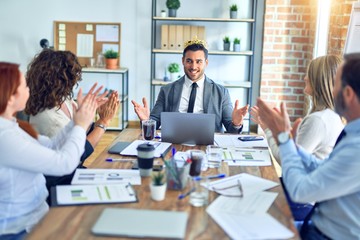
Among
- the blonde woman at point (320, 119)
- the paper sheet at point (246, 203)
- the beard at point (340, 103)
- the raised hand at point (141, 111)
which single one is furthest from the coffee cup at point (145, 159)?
the raised hand at point (141, 111)

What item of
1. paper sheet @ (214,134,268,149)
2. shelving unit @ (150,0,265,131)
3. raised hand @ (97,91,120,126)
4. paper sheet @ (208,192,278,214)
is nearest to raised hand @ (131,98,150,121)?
raised hand @ (97,91,120,126)

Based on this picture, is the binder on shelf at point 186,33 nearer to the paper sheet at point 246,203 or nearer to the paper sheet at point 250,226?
the paper sheet at point 246,203

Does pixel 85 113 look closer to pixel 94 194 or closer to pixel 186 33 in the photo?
pixel 94 194

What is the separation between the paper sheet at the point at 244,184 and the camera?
1.70 metres

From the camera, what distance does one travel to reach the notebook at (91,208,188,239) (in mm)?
1301

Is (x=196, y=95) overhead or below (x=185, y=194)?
overhead

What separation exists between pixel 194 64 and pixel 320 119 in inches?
53.2

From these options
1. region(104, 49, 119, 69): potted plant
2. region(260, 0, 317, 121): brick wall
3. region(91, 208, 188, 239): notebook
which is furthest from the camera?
region(104, 49, 119, 69): potted plant

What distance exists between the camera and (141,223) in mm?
1363

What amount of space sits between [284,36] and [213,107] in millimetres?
2233

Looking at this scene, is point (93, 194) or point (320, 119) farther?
point (320, 119)

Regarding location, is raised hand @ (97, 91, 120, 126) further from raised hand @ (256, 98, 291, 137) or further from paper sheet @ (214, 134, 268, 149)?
raised hand @ (256, 98, 291, 137)

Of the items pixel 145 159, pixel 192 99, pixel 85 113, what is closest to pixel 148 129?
pixel 145 159

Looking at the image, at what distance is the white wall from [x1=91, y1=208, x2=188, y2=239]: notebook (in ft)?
14.0
